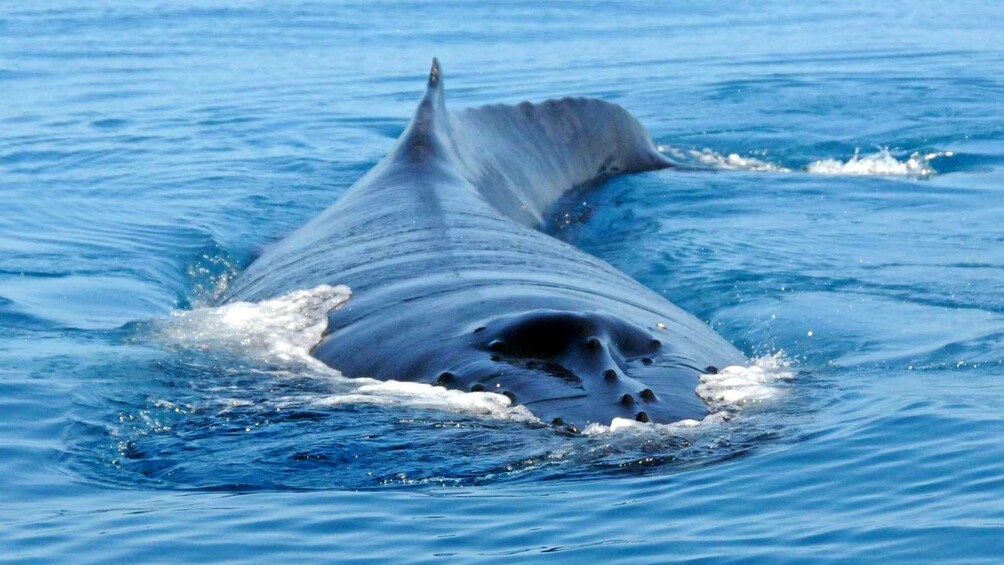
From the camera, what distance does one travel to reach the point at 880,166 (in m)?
17.7

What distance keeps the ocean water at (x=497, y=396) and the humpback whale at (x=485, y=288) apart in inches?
7.9

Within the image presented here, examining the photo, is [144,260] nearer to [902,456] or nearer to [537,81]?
[902,456]

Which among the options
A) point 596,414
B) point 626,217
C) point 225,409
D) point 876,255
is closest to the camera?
point 596,414

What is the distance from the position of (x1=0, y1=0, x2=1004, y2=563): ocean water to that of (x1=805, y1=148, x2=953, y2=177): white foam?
0.10 metres

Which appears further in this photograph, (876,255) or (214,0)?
(214,0)

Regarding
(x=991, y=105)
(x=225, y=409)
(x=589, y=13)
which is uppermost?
(x=589, y=13)

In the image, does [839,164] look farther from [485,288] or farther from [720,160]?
[485,288]

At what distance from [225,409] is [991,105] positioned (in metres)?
16.3

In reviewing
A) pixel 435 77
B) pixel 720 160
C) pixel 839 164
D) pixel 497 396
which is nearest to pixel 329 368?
pixel 497 396

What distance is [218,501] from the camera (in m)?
6.42

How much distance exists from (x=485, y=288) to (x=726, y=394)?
1.66 m

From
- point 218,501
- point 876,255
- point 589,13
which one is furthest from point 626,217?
point 589,13

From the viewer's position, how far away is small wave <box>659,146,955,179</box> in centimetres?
1728

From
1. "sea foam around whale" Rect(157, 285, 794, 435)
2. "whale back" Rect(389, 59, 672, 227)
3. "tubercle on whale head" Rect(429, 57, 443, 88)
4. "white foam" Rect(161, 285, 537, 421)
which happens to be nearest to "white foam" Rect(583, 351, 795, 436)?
"sea foam around whale" Rect(157, 285, 794, 435)
